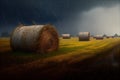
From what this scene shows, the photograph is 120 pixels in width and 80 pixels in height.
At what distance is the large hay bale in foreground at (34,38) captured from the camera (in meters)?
9.76

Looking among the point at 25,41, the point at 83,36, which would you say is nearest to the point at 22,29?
the point at 25,41

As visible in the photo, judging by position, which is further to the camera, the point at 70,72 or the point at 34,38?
the point at 34,38

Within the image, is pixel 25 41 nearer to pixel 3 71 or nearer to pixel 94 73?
pixel 3 71

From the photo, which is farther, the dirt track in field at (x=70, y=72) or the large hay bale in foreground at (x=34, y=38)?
the large hay bale in foreground at (x=34, y=38)

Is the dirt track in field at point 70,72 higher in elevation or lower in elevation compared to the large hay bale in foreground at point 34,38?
lower

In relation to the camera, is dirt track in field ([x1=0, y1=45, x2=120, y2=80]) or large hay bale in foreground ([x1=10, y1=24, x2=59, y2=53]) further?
large hay bale in foreground ([x1=10, y1=24, x2=59, y2=53])

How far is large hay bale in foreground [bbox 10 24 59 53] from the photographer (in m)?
9.76

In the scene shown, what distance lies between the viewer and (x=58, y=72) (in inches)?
243

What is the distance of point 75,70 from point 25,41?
4.21m

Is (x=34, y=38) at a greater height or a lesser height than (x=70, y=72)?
greater

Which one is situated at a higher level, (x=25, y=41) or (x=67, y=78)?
(x=25, y=41)

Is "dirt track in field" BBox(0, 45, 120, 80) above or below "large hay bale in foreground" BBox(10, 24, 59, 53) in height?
below

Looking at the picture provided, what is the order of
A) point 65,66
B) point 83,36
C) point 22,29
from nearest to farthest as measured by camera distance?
point 65,66
point 22,29
point 83,36

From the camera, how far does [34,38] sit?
9742mm
